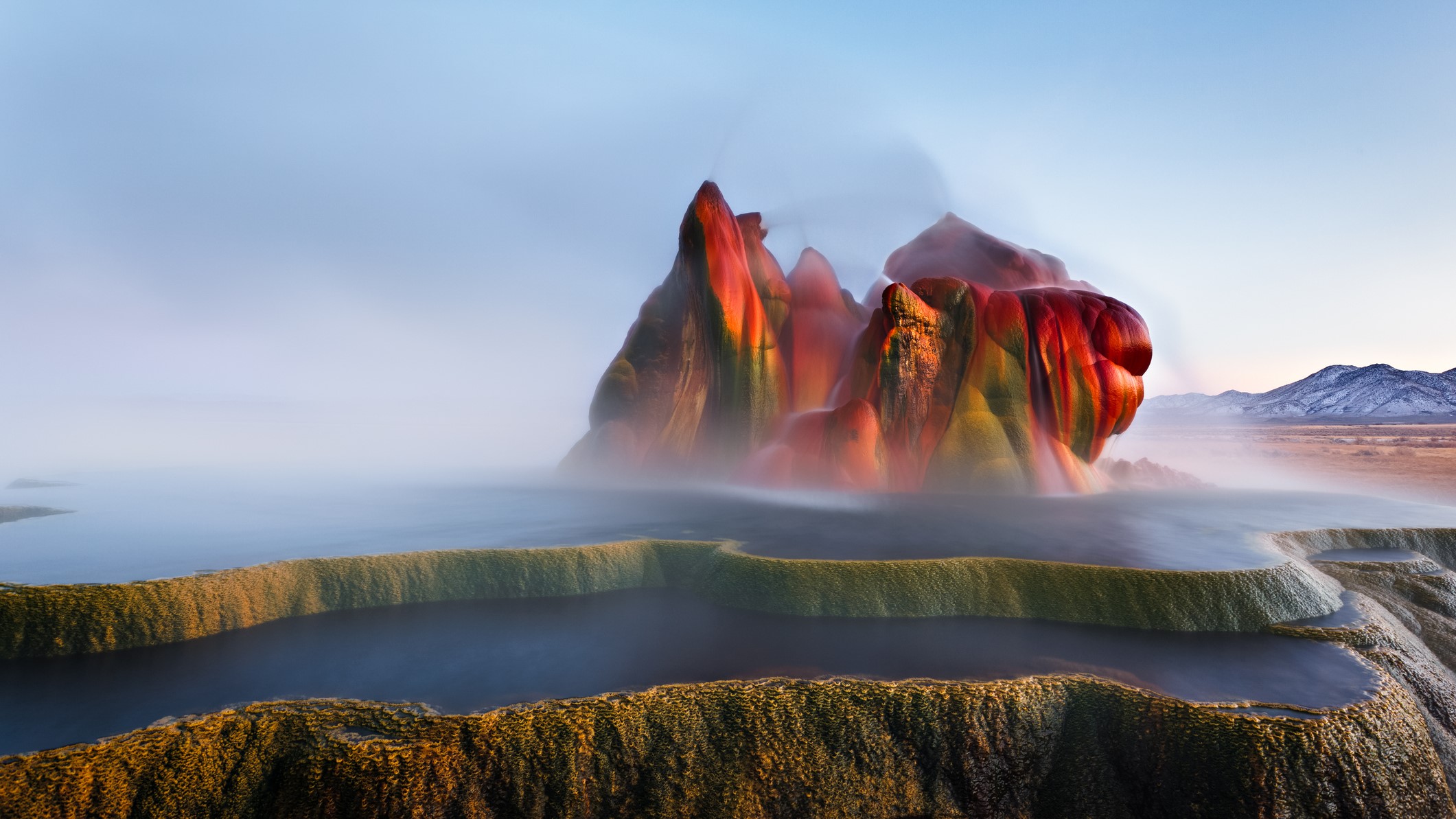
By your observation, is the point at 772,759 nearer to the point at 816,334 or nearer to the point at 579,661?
the point at 579,661

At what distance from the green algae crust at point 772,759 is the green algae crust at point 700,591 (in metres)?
3.05

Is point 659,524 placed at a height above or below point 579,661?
above

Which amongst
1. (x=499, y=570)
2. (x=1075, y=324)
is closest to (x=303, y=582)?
(x=499, y=570)

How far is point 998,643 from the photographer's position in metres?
10.1

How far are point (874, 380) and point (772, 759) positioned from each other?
66.0ft

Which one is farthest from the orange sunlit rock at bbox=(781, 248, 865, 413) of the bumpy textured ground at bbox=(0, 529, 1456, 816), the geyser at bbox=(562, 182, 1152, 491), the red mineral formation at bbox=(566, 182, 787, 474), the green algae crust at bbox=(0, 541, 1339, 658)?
the bumpy textured ground at bbox=(0, 529, 1456, 816)

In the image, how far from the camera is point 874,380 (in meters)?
26.1

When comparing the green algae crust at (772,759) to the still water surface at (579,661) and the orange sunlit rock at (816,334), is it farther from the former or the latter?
the orange sunlit rock at (816,334)

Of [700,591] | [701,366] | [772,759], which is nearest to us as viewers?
[772,759]

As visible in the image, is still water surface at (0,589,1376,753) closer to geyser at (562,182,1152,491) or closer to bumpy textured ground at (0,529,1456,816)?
bumpy textured ground at (0,529,1456,816)

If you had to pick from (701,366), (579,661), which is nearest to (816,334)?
(701,366)

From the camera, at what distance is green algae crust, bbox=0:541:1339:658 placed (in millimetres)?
10188

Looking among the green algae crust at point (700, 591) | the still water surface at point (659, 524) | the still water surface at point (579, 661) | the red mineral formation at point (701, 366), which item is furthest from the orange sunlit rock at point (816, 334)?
the still water surface at point (579, 661)

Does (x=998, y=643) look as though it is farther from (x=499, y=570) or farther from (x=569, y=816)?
(x=499, y=570)
